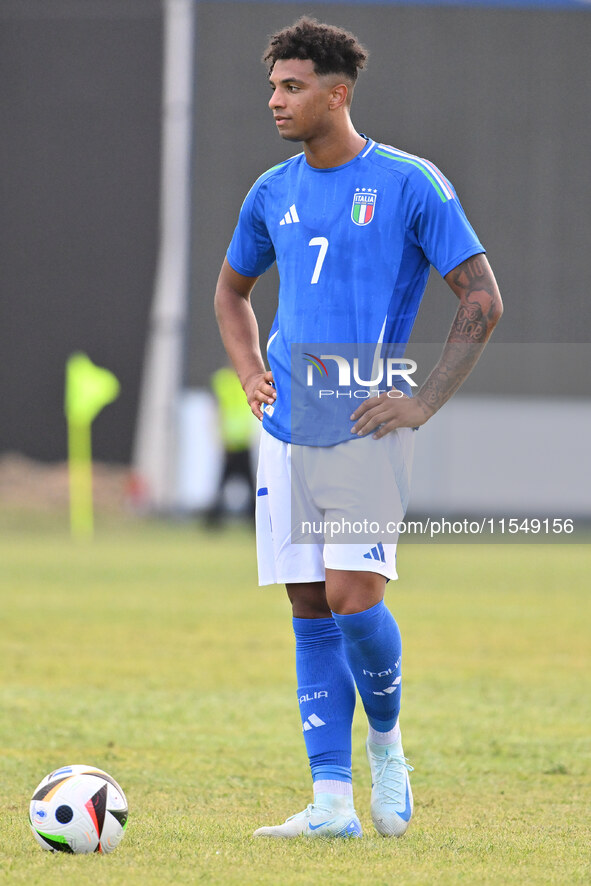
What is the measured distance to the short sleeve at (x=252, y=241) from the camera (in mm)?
4594

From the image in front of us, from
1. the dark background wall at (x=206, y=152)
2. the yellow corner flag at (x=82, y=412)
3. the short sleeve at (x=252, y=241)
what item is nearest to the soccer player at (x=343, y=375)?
the short sleeve at (x=252, y=241)

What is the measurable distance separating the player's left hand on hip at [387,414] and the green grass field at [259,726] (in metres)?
1.22

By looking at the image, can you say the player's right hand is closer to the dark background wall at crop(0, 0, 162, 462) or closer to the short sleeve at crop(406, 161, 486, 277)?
the short sleeve at crop(406, 161, 486, 277)

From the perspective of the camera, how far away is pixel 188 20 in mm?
26375

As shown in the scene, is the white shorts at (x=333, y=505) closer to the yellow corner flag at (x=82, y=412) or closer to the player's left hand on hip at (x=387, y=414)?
the player's left hand on hip at (x=387, y=414)

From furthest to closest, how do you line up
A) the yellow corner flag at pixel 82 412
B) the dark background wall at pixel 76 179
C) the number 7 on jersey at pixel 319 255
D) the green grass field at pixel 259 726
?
1. the dark background wall at pixel 76 179
2. the yellow corner flag at pixel 82 412
3. the number 7 on jersey at pixel 319 255
4. the green grass field at pixel 259 726

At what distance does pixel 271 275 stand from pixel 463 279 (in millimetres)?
18868

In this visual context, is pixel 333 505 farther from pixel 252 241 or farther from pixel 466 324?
pixel 252 241

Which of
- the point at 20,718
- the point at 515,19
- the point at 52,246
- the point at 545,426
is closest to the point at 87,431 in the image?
the point at 52,246

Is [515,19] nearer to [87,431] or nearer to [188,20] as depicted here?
[188,20]

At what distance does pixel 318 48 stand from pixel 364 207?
500mm

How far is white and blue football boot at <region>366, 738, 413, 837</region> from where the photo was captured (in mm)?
4332

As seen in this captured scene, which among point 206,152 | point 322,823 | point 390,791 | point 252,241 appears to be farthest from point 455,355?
point 206,152

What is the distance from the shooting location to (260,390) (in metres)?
4.50
